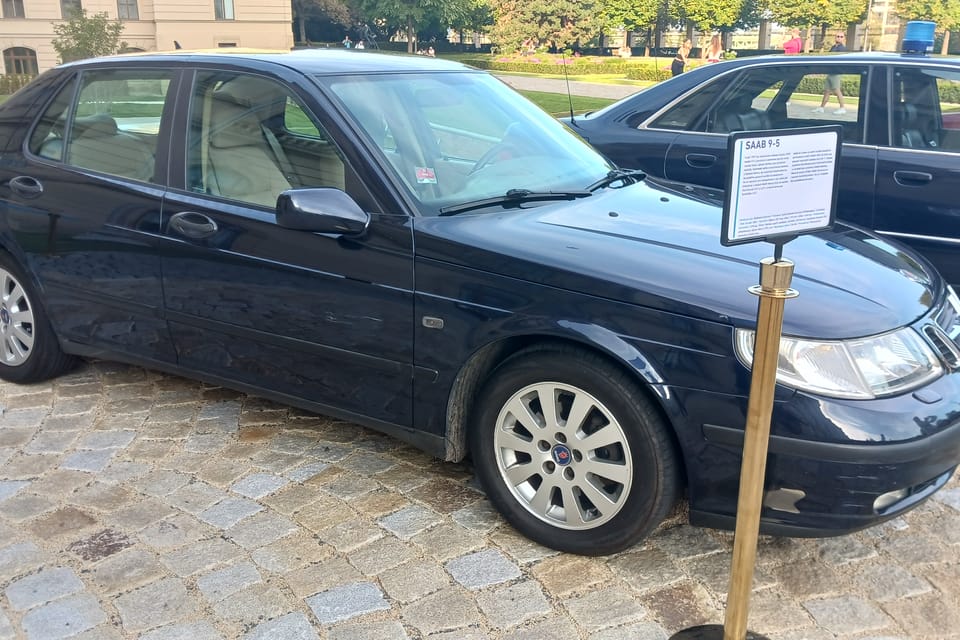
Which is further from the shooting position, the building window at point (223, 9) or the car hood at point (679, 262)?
the building window at point (223, 9)

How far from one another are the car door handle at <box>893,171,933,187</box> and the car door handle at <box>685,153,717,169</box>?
1.03 metres

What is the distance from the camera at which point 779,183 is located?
7.20ft

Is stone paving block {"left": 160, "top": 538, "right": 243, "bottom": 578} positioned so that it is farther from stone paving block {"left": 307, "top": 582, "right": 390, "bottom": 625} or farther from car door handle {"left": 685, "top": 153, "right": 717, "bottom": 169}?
car door handle {"left": 685, "top": 153, "right": 717, "bottom": 169}

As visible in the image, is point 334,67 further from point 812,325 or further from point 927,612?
point 927,612

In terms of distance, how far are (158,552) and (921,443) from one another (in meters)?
2.50

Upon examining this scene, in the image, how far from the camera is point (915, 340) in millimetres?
2732

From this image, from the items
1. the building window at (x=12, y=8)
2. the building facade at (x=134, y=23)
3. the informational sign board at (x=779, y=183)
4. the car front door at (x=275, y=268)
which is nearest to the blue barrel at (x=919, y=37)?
the informational sign board at (x=779, y=183)

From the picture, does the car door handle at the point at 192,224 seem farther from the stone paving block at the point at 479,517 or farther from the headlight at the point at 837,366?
the headlight at the point at 837,366

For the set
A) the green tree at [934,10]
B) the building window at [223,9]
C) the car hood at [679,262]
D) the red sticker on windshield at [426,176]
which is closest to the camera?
the car hood at [679,262]

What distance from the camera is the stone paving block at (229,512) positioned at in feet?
10.7

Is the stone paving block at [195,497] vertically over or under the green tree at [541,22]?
under

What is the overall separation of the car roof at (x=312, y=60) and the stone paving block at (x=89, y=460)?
1733 mm

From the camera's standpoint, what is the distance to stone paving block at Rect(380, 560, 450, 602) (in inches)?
111

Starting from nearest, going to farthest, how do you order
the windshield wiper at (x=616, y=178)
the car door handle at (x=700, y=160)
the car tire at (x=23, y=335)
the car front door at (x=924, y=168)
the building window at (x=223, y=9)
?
the windshield wiper at (x=616, y=178) → the car tire at (x=23, y=335) → the car front door at (x=924, y=168) → the car door handle at (x=700, y=160) → the building window at (x=223, y=9)
